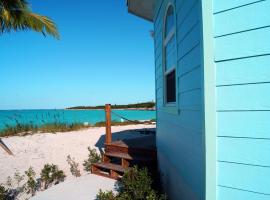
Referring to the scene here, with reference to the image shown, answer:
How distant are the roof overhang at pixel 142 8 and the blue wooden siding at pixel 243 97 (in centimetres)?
478

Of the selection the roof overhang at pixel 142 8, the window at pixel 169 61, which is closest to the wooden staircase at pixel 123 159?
the window at pixel 169 61

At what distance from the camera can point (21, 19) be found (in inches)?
359

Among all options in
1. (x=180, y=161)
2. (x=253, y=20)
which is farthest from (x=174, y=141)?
(x=253, y=20)

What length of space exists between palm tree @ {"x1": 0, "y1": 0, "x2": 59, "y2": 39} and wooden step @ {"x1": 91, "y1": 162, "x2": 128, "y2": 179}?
5.23 meters

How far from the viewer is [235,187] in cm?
209

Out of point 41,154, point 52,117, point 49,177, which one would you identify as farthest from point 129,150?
point 52,117

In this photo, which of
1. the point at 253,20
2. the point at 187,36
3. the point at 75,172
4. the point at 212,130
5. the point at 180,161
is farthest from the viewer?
the point at 75,172

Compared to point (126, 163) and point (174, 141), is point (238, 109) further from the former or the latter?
point (126, 163)

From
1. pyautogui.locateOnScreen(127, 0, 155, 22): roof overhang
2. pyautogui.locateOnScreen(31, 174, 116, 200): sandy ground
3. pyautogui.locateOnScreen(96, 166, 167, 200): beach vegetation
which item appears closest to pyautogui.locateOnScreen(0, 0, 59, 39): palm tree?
pyautogui.locateOnScreen(127, 0, 155, 22): roof overhang

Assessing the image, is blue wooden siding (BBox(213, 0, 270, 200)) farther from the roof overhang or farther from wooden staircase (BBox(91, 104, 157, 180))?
the roof overhang

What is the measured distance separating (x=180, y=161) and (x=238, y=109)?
66.4 inches

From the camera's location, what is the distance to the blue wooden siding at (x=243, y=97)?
1951mm

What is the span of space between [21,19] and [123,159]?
230 inches

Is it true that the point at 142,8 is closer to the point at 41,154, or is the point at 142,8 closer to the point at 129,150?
the point at 129,150
